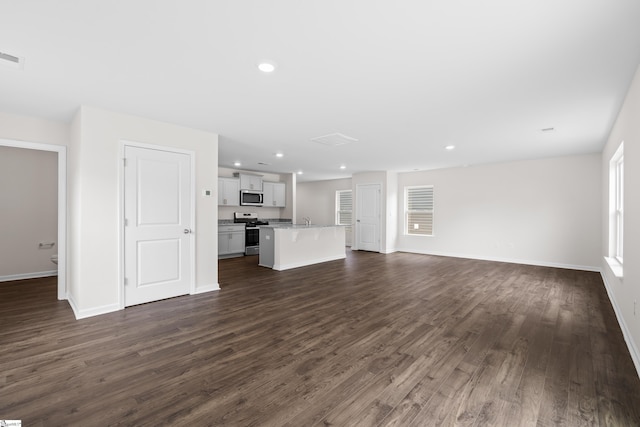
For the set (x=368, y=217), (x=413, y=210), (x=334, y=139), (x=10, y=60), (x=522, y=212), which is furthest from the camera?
(x=368, y=217)

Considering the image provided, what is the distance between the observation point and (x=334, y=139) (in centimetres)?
469

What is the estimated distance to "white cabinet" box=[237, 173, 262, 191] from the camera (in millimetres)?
8172

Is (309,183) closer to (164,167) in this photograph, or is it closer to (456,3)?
(164,167)

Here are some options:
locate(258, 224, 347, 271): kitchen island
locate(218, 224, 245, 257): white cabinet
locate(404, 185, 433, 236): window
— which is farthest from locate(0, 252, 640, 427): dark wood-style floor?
locate(404, 185, 433, 236): window

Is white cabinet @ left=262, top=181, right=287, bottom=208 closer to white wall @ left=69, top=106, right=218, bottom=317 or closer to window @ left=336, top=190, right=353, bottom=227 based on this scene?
window @ left=336, top=190, right=353, bottom=227

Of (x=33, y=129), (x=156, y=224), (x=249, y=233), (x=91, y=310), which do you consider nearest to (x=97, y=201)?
(x=156, y=224)

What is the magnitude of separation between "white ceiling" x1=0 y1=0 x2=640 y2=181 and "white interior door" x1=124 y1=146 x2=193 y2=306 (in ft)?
2.16

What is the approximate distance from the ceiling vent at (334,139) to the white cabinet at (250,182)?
392cm

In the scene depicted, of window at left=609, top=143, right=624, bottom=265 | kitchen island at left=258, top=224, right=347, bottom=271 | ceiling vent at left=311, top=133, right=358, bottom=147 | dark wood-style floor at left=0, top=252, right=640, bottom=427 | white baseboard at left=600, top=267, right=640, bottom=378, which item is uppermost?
ceiling vent at left=311, top=133, right=358, bottom=147

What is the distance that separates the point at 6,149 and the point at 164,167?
3.46m

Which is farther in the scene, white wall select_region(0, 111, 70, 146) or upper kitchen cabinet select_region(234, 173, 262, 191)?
upper kitchen cabinet select_region(234, 173, 262, 191)

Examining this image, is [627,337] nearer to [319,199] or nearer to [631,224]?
[631,224]

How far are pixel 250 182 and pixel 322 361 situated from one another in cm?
668

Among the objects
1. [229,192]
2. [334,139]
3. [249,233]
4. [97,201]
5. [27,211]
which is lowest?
[249,233]
